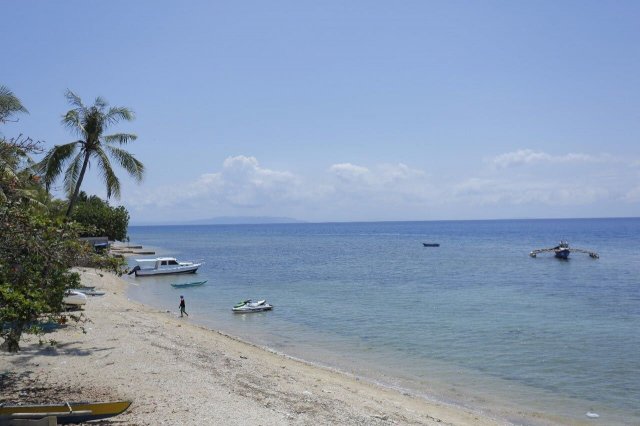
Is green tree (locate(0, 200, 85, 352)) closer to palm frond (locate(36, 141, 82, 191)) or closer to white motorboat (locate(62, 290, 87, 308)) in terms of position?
white motorboat (locate(62, 290, 87, 308))

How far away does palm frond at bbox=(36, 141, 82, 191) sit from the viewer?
79.5 feet

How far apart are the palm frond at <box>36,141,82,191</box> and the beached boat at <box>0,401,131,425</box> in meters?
16.4

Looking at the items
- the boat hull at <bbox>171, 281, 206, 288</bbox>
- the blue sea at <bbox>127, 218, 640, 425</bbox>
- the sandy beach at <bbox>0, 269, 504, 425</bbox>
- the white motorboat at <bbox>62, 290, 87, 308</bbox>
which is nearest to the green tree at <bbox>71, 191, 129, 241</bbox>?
the blue sea at <bbox>127, 218, 640, 425</bbox>

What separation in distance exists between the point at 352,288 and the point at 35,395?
30142mm

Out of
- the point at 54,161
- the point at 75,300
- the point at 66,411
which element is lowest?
the point at 66,411

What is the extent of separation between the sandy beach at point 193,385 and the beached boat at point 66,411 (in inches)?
9.0

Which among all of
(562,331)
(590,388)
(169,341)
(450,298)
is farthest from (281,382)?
(450,298)

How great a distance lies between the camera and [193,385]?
12477 millimetres

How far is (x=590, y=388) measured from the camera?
16.5 meters

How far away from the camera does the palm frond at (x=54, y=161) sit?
2422 cm

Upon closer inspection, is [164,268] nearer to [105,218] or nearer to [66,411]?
[105,218]

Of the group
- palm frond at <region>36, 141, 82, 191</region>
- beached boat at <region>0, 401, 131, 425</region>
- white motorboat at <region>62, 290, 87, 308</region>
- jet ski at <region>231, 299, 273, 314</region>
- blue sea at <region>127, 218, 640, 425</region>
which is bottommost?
blue sea at <region>127, 218, 640, 425</region>

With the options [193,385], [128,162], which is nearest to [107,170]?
[128,162]

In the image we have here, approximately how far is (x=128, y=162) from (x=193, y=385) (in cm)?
1558
